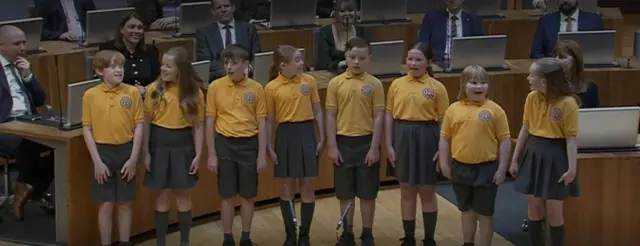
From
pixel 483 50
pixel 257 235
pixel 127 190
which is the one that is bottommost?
pixel 257 235

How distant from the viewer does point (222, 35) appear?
6.34 meters

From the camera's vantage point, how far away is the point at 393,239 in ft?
18.2

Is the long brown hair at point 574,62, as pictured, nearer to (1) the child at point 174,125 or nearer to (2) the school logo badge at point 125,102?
(1) the child at point 174,125

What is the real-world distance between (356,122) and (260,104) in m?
0.49

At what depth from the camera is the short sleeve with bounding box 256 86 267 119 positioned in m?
5.02

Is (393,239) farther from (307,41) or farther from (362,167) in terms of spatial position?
(307,41)

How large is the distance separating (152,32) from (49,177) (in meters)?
1.74

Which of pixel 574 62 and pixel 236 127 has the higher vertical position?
pixel 574 62

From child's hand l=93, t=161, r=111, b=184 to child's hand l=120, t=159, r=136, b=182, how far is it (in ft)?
0.24

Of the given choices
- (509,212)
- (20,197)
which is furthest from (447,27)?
(20,197)

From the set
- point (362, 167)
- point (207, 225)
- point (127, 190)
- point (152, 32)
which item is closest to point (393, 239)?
point (362, 167)

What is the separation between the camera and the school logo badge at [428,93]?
16.5 ft

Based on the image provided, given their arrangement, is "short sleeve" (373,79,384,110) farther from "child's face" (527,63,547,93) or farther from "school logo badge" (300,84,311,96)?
"child's face" (527,63,547,93)

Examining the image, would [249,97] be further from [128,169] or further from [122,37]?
[122,37]
